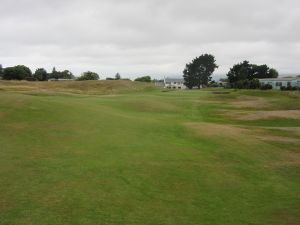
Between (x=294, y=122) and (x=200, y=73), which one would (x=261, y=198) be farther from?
(x=200, y=73)

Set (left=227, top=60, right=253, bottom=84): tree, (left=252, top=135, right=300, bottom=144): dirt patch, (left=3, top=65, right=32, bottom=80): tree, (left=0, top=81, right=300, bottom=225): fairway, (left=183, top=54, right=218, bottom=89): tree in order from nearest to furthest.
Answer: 1. (left=0, top=81, right=300, bottom=225): fairway
2. (left=252, top=135, right=300, bottom=144): dirt patch
3. (left=3, top=65, right=32, bottom=80): tree
4. (left=227, top=60, right=253, bottom=84): tree
5. (left=183, top=54, right=218, bottom=89): tree

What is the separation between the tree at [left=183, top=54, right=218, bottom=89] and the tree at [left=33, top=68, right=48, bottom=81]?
57.2 m

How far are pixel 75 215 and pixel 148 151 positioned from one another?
8248 millimetres

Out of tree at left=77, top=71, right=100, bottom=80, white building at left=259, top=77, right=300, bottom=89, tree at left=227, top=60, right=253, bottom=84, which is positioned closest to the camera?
white building at left=259, top=77, right=300, bottom=89

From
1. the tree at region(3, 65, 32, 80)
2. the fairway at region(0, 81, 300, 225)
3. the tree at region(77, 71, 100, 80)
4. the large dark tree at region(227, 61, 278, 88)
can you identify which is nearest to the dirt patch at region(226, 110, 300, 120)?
the fairway at region(0, 81, 300, 225)

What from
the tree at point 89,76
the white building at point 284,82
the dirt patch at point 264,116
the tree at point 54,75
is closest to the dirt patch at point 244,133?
the dirt patch at point 264,116

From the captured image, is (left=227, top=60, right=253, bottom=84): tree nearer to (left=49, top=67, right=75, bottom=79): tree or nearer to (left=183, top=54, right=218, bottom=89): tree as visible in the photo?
(left=183, top=54, right=218, bottom=89): tree

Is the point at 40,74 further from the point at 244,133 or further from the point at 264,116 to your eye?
the point at 244,133

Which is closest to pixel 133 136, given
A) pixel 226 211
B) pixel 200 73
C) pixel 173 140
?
pixel 173 140

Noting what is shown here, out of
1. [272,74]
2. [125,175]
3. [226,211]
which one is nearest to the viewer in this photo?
[226,211]

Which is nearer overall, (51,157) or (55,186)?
(55,186)

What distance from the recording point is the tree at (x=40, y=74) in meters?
121

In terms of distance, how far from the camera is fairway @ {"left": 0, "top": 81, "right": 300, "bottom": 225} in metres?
10.4

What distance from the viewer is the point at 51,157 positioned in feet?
51.9
